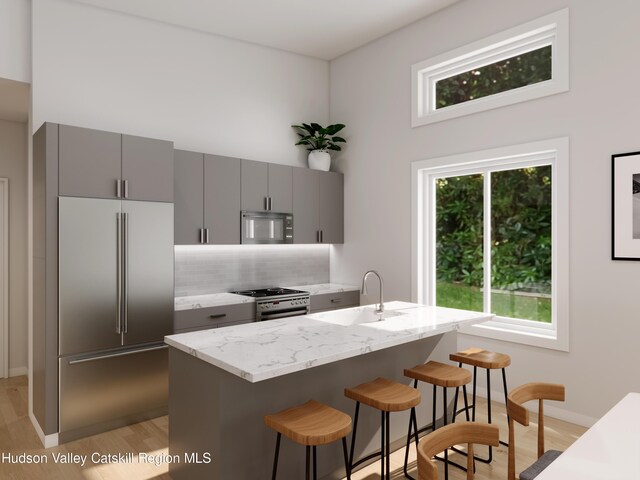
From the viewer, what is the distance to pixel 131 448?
11.0 feet

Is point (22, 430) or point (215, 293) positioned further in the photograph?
point (215, 293)

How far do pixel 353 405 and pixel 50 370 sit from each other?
2.29m

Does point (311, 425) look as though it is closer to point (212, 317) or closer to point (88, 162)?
point (212, 317)

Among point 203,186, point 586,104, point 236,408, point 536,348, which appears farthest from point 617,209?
point 203,186

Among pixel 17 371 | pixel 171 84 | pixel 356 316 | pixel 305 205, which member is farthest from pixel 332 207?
pixel 17 371

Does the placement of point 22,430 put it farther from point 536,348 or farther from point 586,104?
point 586,104

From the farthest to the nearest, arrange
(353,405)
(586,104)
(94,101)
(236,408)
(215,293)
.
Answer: (215,293) < (94,101) < (586,104) < (353,405) < (236,408)

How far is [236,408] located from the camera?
2385mm

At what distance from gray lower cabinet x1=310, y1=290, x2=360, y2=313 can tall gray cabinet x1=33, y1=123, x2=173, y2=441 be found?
1808 millimetres

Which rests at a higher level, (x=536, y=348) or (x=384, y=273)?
(x=384, y=273)

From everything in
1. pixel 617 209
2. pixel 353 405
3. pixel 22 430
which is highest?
pixel 617 209

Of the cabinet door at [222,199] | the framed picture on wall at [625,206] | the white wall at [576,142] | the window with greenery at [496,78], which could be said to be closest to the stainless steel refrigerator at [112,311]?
the cabinet door at [222,199]

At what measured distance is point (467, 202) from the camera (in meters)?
4.70

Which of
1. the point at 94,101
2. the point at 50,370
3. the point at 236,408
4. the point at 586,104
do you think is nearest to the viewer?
the point at 236,408
